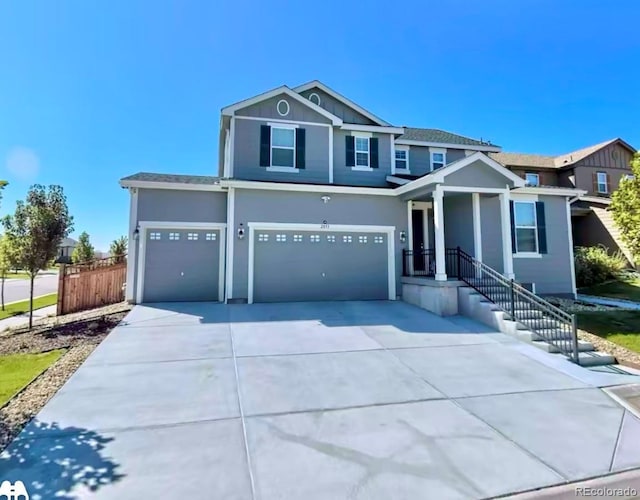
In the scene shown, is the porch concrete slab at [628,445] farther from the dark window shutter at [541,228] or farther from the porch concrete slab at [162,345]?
the dark window shutter at [541,228]

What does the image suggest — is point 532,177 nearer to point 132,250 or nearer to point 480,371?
point 480,371

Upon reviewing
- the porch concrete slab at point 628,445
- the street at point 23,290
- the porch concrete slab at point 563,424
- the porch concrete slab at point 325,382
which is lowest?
the porch concrete slab at point 628,445

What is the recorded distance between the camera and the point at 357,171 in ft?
46.2

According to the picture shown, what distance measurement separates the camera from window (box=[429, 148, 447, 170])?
15680mm

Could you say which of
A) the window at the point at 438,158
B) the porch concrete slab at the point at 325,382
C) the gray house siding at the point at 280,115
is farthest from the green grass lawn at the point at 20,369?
the window at the point at 438,158

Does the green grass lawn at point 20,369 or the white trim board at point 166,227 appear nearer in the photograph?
the green grass lawn at point 20,369

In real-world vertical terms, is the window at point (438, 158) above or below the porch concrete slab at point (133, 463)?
above

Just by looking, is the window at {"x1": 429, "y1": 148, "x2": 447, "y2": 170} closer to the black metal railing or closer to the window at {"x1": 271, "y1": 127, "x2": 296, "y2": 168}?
the black metal railing

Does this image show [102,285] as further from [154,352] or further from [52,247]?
[154,352]

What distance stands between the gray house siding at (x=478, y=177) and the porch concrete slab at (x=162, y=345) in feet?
26.4

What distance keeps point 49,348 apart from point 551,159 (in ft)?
94.5

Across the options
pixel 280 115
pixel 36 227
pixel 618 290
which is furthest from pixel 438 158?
pixel 36 227

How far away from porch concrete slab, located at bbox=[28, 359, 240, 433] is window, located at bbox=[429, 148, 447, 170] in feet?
43.1

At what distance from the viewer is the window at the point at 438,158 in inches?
617
